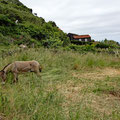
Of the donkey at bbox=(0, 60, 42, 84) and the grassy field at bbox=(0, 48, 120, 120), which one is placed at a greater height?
the donkey at bbox=(0, 60, 42, 84)

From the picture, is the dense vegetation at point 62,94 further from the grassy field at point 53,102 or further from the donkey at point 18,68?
the donkey at point 18,68

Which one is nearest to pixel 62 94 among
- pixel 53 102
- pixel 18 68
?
pixel 53 102

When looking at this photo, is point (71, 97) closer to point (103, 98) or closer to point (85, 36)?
point (103, 98)

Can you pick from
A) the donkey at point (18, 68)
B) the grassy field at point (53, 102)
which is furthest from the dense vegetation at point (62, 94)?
the donkey at point (18, 68)

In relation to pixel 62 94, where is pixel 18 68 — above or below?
above

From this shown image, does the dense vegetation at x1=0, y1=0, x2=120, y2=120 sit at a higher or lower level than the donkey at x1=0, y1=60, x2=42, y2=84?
lower

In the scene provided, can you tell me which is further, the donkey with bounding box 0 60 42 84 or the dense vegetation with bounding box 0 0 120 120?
the donkey with bounding box 0 60 42 84

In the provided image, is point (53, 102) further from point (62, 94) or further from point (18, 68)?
point (18, 68)

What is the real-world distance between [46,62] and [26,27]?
13135 mm

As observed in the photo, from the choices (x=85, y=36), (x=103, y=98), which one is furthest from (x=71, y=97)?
(x=85, y=36)

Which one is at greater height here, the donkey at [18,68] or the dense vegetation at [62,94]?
the donkey at [18,68]

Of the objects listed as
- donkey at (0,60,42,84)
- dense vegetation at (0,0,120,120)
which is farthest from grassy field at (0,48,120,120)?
donkey at (0,60,42,84)

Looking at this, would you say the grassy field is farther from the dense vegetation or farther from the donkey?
the donkey

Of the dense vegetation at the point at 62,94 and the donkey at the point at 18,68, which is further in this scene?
the donkey at the point at 18,68
